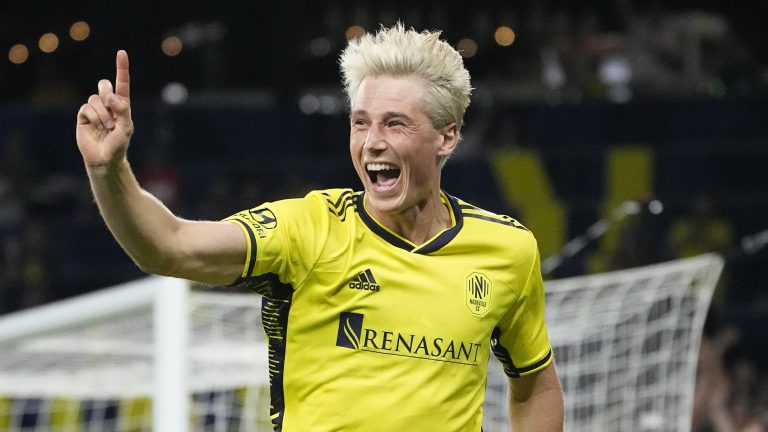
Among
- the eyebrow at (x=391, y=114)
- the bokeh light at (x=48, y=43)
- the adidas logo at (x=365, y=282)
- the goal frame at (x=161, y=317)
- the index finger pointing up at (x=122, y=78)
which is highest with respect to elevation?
the index finger pointing up at (x=122, y=78)

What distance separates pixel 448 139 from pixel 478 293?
33 centimetres

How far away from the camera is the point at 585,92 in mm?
11508

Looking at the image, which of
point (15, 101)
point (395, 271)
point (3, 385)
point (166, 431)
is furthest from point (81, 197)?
point (395, 271)

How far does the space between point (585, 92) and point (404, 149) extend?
9052mm

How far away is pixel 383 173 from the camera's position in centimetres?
272

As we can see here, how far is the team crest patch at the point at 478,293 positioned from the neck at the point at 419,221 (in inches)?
A: 5.2

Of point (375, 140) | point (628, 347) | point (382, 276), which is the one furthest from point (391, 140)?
point (628, 347)

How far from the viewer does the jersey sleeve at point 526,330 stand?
9.52ft

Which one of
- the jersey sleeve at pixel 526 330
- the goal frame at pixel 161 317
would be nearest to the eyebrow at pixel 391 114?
the jersey sleeve at pixel 526 330

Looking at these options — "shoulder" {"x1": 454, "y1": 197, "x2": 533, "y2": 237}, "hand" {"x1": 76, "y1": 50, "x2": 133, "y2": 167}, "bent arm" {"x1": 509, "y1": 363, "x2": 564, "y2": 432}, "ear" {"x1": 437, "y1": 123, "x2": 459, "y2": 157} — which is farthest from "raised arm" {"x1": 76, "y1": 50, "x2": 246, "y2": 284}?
"bent arm" {"x1": 509, "y1": 363, "x2": 564, "y2": 432}

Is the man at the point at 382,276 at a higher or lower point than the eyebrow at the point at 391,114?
lower

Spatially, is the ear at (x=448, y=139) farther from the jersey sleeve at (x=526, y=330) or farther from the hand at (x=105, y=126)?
the hand at (x=105, y=126)

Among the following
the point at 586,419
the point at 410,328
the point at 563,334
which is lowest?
the point at 586,419

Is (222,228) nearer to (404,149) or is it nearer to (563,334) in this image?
(404,149)
